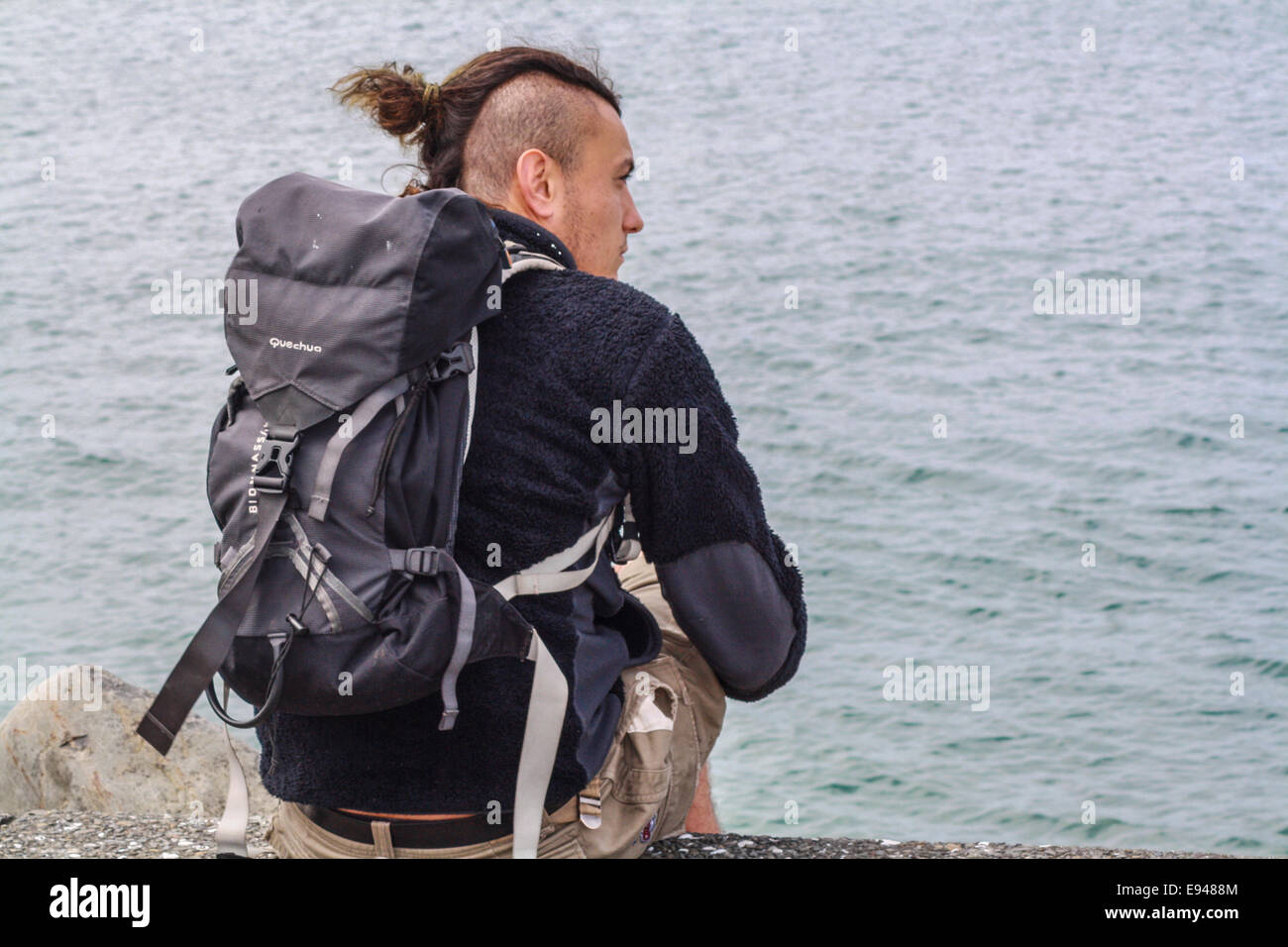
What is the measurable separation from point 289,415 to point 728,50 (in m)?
18.6

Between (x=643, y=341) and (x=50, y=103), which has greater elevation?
(x=50, y=103)

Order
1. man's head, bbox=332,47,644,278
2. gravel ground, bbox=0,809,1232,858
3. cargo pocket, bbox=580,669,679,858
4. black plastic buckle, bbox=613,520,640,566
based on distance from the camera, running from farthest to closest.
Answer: gravel ground, bbox=0,809,1232,858
man's head, bbox=332,47,644,278
cargo pocket, bbox=580,669,679,858
black plastic buckle, bbox=613,520,640,566

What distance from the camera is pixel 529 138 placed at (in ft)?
8.21

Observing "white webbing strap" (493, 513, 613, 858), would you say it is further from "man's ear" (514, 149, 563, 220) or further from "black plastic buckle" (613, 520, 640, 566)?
"man's ear" (514, 149, 563, 220)

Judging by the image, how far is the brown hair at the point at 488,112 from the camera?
2510 mm

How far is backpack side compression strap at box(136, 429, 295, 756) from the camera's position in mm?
1984

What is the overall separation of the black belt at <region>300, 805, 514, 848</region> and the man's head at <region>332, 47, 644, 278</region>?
892mm

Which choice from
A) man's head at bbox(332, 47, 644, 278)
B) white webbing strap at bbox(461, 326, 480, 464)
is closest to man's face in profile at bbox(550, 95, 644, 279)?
man's head at bbox(332, 47, 644, 278)

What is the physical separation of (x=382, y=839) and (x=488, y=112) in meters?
1.14

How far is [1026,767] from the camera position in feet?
23.9

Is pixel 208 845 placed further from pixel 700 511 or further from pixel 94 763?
pixel 94 763

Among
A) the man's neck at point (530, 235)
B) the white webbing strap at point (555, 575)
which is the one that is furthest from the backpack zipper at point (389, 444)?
the man's neck at point (530, 235)

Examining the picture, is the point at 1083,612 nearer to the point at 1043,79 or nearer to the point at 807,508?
the point at 807,508
